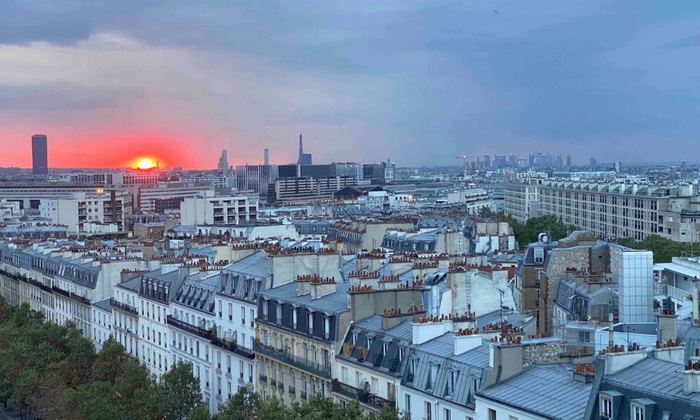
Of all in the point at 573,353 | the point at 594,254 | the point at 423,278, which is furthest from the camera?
the point at 594,254

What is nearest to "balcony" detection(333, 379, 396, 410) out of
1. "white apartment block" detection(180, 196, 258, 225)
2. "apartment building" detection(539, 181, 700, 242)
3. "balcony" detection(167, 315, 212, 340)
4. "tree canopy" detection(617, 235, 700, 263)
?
"balcony" detection(167, 315, 212, 340)

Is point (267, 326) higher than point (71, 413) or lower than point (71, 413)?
higher

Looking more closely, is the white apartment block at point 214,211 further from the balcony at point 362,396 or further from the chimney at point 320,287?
the balcony at point 362,396

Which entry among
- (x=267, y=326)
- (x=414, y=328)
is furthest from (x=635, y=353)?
(x=267, y=326)

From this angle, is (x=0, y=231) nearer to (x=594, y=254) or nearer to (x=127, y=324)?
(x=127, y=324)

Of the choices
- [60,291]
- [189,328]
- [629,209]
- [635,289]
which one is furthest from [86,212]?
[635,289]

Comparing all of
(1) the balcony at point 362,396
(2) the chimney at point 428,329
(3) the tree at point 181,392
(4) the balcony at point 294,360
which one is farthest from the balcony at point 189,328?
Answer: (2) the chimney at point 428,329
